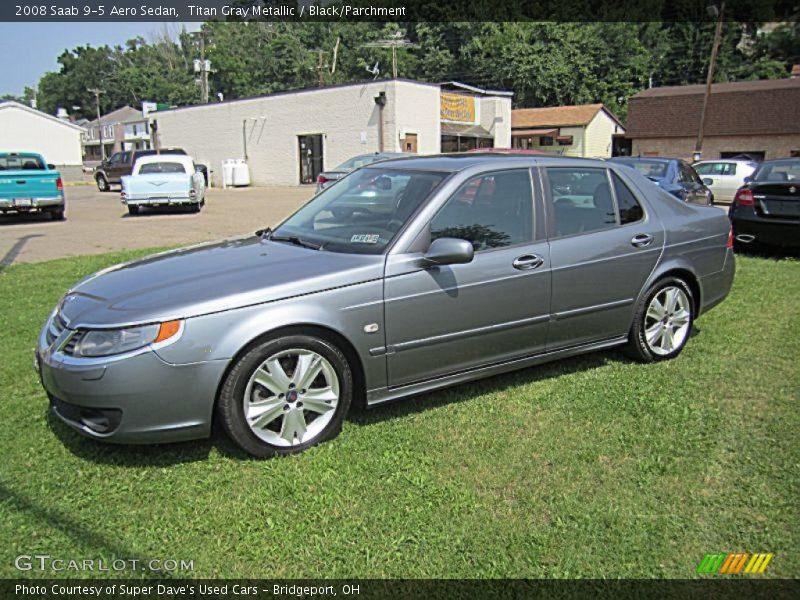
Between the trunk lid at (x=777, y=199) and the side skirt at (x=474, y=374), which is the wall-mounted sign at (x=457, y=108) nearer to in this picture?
the trunk lid at (x=777, y=199)

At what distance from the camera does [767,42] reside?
212 ft

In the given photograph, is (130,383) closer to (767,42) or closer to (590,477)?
(590,477)

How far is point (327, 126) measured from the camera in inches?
1334

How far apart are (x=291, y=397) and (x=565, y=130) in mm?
53016

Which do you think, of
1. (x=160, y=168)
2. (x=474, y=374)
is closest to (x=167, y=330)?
(x=474, y=374)

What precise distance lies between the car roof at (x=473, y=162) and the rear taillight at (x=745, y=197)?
572cm

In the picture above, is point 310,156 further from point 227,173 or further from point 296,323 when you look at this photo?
point 296,323

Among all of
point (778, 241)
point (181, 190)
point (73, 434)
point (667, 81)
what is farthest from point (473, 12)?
point (73, 434)

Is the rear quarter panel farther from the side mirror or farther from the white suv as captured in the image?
the white suv

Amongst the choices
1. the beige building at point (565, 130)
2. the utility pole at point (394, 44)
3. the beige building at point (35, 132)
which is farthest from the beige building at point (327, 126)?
the beige building at point (35, 132)

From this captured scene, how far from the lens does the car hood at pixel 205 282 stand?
11.2 ft

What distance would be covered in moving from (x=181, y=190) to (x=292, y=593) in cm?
1639

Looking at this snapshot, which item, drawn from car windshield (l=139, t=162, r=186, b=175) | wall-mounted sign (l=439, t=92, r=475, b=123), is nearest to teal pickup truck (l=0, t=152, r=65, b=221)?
car windshield (l=139, t=162, r=186, b=175)
